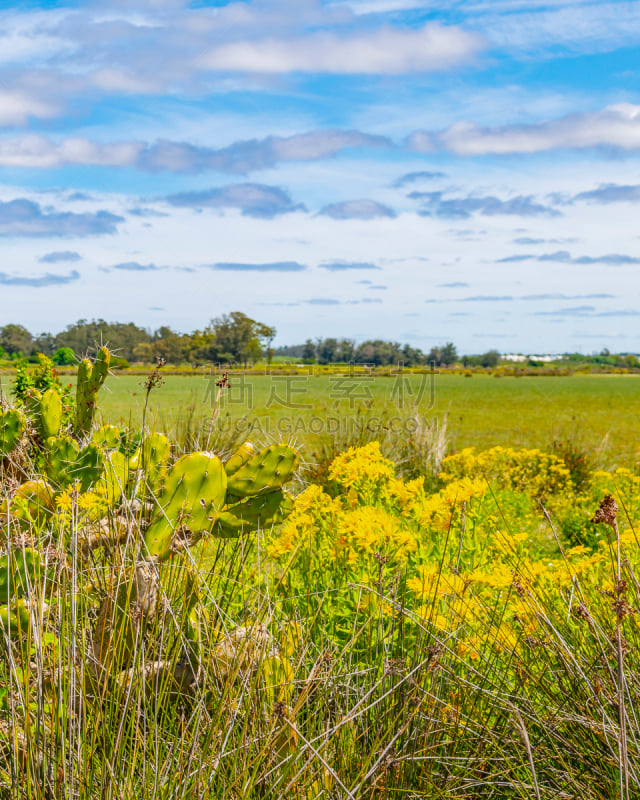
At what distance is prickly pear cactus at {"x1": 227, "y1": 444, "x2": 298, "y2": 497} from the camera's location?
3.47 m

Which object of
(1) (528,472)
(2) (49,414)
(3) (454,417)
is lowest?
(3) (454,417)

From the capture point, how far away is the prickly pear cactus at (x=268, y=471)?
3469mm

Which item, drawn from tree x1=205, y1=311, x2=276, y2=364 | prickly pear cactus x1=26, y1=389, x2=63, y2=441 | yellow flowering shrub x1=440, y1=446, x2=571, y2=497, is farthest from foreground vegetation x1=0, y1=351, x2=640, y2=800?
tree x1=205, y1=311, x2=276, y2=364

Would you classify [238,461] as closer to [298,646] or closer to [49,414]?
[298,646]

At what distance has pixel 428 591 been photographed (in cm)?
246

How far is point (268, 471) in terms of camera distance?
348cm

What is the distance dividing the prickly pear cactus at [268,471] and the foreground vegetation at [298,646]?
0.03ft

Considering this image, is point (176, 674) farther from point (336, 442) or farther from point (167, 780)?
point (336, 442)

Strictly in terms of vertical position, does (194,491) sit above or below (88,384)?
below

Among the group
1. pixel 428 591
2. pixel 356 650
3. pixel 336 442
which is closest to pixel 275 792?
pixel 356 650

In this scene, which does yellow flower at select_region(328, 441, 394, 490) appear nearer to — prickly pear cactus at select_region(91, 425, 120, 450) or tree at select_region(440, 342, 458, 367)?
prickly pear cactus at select_region(91, 425, 120, 450)

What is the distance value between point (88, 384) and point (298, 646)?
87.6 inches

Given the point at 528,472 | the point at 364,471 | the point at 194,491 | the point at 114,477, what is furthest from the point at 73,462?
the point at 528,472

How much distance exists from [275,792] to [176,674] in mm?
1028
